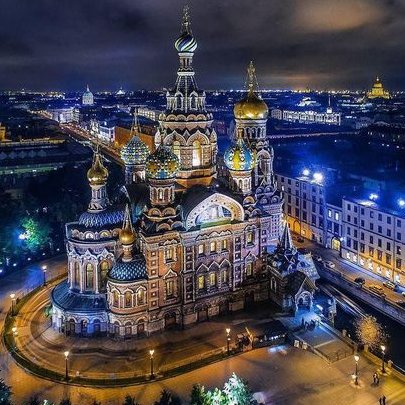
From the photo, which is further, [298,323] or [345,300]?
[345,300]

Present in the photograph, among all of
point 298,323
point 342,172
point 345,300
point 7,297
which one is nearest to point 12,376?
point 7,297

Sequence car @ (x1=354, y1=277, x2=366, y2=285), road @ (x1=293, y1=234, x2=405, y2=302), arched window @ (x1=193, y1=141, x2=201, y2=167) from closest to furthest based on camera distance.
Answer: arched window @ (x1=193, y1=141, x2=201, y2=167) < road @ (x1=293, y1=234, x2=405, y2=302) < car @ (x1=354, y1=277, x2=366, y2=285)

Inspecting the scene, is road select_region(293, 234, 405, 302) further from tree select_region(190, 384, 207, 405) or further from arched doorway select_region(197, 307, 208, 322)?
tree select_region(190, 384, 207, 405)

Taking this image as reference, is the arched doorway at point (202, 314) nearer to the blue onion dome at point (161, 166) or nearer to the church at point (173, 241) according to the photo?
the church at point (173, 241)

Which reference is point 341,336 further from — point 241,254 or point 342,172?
point 342,172

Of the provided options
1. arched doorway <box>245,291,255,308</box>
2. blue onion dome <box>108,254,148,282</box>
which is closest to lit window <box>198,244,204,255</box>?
blue onion dome <box>108,254,148,282</box>

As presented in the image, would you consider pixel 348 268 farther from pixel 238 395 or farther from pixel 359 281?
pixel 238 395
